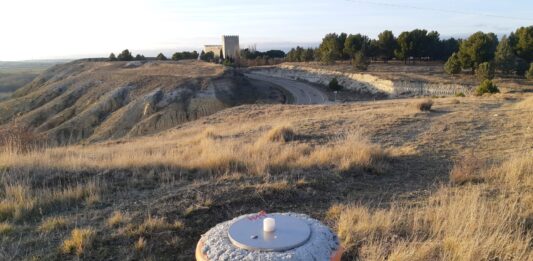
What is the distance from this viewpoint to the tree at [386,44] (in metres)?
66.4

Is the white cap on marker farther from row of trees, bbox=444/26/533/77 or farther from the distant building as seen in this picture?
the distant building

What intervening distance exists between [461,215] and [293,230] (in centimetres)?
271

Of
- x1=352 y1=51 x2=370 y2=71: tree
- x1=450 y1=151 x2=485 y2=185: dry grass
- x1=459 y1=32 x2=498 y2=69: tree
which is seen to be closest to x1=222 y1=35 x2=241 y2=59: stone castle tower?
x1=352 y1=51 x2=370 y2=71: tree

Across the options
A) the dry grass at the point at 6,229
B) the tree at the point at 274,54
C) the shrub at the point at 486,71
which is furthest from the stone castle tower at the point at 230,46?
the dry grass at the point at 6,229

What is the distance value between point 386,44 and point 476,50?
791 inches

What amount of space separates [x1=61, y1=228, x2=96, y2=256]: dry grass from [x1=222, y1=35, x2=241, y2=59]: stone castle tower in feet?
323

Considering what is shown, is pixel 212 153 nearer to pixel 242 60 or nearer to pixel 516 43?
pixel 516 43

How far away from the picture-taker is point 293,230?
3525 mm

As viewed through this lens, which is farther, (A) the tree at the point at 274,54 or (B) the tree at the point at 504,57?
(A) the tree at the point at 274,54

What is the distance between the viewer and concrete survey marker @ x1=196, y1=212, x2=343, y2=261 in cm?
316

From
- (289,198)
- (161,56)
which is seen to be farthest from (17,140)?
(161,56)

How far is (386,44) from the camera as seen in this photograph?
2633 inches

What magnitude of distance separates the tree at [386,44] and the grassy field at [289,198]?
57887 millimetres

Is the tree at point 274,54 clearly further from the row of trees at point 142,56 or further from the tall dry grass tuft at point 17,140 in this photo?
the tall dry grass tuft at point 17,140
